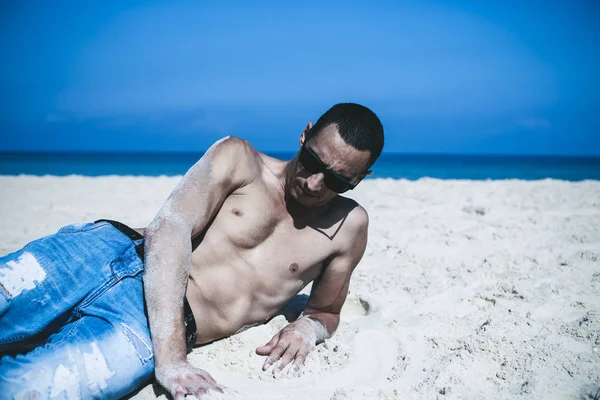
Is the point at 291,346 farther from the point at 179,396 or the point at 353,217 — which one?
the point at 353,217

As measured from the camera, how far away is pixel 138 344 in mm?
1833

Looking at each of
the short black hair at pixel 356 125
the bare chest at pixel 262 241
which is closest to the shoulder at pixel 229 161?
the bare chest at pixel 262 241

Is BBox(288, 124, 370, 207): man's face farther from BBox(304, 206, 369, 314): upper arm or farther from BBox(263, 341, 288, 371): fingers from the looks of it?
BBox(263, 341, 288, 371): fingers

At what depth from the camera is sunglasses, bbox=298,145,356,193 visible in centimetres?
222

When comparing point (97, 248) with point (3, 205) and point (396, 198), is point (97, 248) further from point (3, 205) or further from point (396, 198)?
point (396, 198)

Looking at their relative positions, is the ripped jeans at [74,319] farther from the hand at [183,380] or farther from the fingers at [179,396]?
the fingers at [179,396]

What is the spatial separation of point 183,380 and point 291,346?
1.96 feet

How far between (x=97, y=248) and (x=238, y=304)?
72 centimetres

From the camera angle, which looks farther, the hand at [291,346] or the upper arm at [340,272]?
the upper arm at [340,272]

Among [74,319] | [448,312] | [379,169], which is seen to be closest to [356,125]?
[448,312]

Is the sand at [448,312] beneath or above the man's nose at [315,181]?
beneath

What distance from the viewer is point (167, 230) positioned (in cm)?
194

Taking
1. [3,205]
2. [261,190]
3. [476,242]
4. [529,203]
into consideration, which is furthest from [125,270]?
[529,203]

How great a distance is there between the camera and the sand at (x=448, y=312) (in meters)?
1.95
